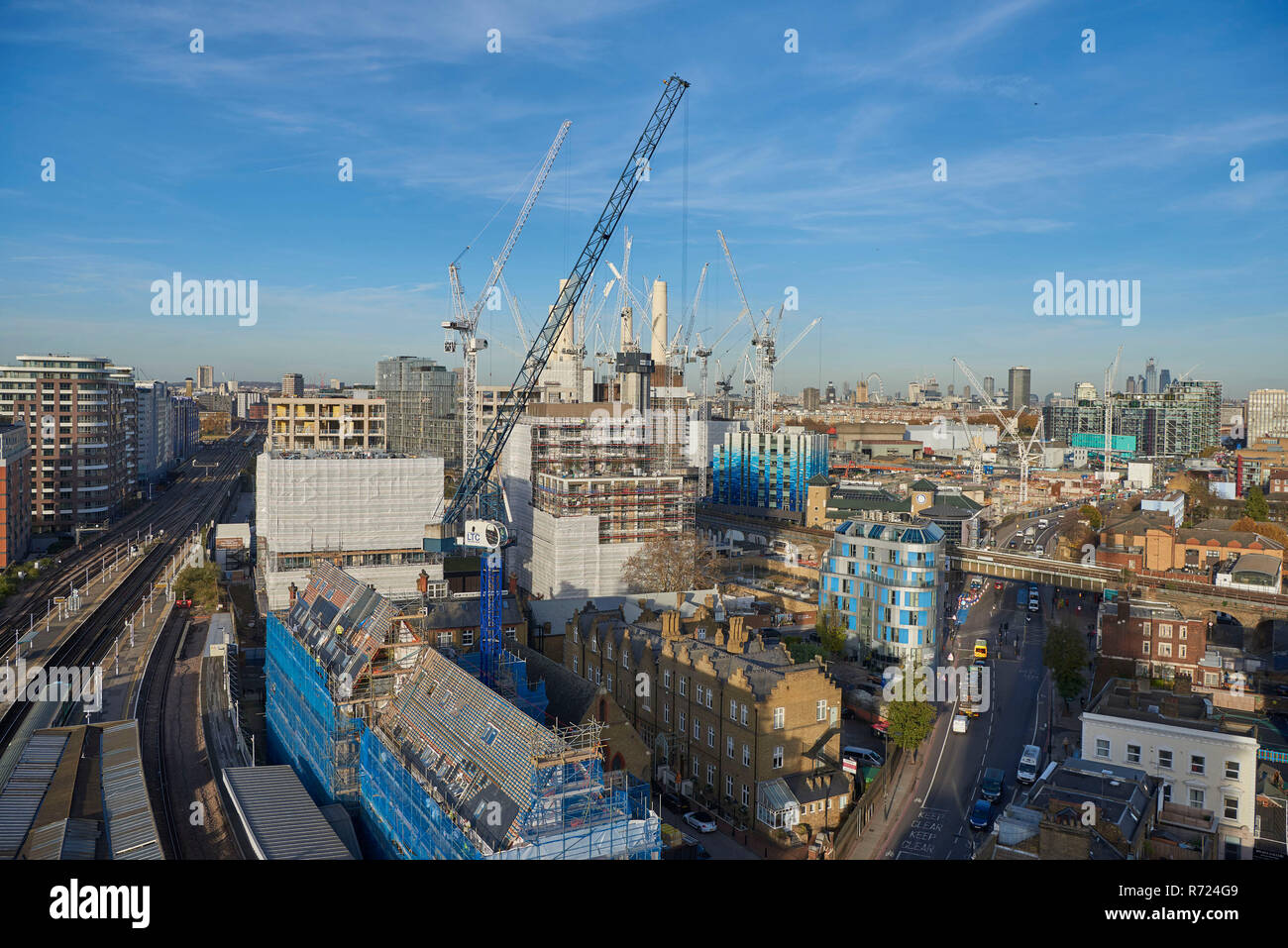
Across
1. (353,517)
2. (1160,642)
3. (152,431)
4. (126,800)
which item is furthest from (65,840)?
(152,431)

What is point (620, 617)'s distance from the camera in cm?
2355

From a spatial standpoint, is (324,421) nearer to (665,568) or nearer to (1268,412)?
(665,568)

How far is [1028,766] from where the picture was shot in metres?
17.4

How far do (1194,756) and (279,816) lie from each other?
14.4 metres

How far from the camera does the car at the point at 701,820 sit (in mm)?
15563

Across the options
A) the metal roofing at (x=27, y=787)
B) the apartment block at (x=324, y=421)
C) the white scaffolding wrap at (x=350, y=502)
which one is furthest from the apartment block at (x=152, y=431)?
the metal roofing at (x=27, y=787)

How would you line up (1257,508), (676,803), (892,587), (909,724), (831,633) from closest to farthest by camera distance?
(676,803)
(909,724)
(892,587)
(831,633)
(1257,508)

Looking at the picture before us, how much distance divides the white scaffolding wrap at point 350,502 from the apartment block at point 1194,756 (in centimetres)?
2144

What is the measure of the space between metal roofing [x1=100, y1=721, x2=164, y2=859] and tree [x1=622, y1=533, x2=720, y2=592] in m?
17.8

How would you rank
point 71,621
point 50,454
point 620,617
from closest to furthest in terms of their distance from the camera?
point 620,617
point 71,621
point 50,454

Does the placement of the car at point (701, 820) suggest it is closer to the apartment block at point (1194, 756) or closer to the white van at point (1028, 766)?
the white van at point (1028, 766)
